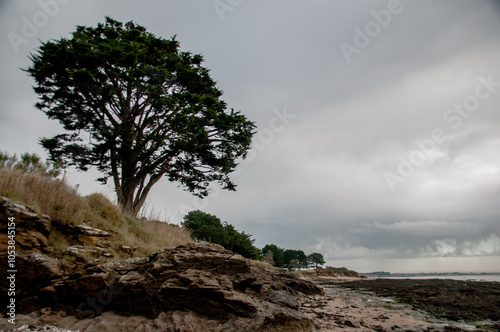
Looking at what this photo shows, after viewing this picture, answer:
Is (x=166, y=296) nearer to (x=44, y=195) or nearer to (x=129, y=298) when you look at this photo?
(x=129, y=298)

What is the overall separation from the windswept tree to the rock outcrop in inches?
258

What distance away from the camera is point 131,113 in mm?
12930

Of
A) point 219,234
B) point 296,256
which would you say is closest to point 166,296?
point 219,234

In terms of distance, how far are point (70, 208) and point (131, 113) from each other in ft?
27.2

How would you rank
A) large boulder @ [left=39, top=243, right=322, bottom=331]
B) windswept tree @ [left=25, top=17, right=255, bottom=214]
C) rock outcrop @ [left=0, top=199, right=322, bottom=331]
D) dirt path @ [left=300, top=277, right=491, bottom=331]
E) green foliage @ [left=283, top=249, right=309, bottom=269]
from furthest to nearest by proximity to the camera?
green foliage @ [left=283, top=249, right=309, bottom=269]
windswept tree @ [left=25, top=17, right=255, bottom=214]
dirt path @ [left=300, top=277, right=491, bottom=331]
large boulder @ [left=39, top=243, right=322, bottom=331]
rock outcrop @ [left=0, top=199, right=322, bottom=331]

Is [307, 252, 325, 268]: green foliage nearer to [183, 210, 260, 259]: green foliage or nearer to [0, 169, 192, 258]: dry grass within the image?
[183, 210, 260, 259]: green foliage

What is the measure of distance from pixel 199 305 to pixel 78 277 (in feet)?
8.25

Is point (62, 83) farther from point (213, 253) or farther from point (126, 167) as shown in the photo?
point (213, 253)

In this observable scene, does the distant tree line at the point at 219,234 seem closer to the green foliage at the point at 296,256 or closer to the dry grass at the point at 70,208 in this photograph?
the dry grass at the point at 70,208

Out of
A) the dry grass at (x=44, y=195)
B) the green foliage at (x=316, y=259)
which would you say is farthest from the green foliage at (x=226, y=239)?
the green foliage at (x=316, y=259)

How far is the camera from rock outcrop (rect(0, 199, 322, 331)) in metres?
3.97

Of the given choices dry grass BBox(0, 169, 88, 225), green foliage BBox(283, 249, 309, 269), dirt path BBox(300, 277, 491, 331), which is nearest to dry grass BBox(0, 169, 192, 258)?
dry grass BBox(0, 169, 88, 225)

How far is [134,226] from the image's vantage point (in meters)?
8.14

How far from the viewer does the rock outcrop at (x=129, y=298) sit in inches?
156
